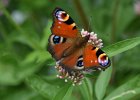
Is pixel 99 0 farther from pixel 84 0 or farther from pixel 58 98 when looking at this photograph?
pixel 58 98

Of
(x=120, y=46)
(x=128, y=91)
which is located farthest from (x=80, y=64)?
(x=128, y=91)

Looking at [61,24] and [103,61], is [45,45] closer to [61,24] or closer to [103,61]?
[61,24]

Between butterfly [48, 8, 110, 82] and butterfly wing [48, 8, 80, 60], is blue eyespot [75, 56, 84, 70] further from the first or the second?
butterfly wing [48, 8, 80, 60]

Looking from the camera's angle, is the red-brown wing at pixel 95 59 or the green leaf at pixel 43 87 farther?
the green leaf at pixel 43 87

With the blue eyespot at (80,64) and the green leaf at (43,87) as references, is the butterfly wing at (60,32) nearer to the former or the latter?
Result: the blue eyespot at (80,64)

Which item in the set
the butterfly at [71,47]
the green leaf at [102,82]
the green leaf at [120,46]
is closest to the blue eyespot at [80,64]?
the butterfly at [71,47]

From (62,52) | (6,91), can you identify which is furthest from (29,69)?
(62,52)

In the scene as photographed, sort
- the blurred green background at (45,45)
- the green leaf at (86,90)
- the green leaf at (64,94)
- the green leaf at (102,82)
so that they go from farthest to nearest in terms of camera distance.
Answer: the blurred green background at (45,45) < the green leaf at (102,82) < the green leaf at (86,90) < the green leaf at (64,94)
